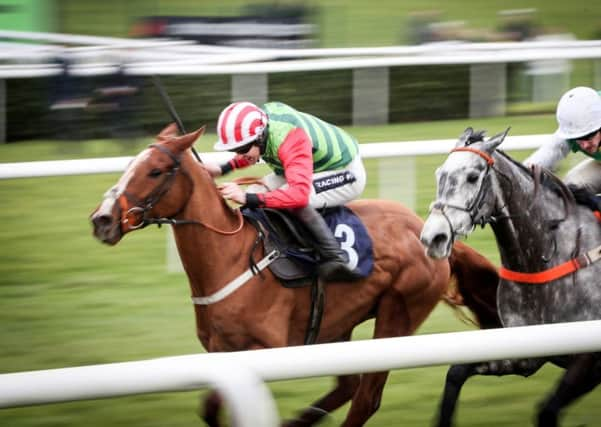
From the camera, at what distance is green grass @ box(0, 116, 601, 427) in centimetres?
495

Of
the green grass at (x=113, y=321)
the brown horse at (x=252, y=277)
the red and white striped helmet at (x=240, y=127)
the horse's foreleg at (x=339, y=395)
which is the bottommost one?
the green grass at (x=113, y=321)

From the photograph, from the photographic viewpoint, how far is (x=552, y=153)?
4750mm

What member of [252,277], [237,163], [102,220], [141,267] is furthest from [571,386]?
[141,267]

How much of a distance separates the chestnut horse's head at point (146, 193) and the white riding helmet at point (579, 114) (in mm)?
1406

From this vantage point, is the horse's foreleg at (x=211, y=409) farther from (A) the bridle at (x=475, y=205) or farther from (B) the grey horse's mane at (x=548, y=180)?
(B) the grey horse's mane at (x=548, y=180)

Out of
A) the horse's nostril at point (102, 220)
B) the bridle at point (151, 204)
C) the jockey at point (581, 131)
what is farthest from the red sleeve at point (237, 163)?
the jockey at point (581, 131)

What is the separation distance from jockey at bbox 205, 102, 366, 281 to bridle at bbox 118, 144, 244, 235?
18 centimetres

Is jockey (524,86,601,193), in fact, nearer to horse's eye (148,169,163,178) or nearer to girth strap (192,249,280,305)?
girth strap (192,249,280,305)

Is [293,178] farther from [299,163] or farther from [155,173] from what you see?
[155,173]

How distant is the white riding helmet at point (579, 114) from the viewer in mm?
4352

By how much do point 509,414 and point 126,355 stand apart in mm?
2000

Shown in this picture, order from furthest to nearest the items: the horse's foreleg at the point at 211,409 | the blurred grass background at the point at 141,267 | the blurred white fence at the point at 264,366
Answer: the blurred grass background at the point at 141,267, the horse's foreleg at the point at 211,409, the blurred white fence at the point at 264,366

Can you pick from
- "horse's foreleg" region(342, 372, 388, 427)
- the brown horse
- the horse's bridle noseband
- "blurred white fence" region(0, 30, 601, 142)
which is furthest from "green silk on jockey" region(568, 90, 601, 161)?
"blurred white fence" region(0, 30, 601, 142)

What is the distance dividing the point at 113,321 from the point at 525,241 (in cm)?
289
